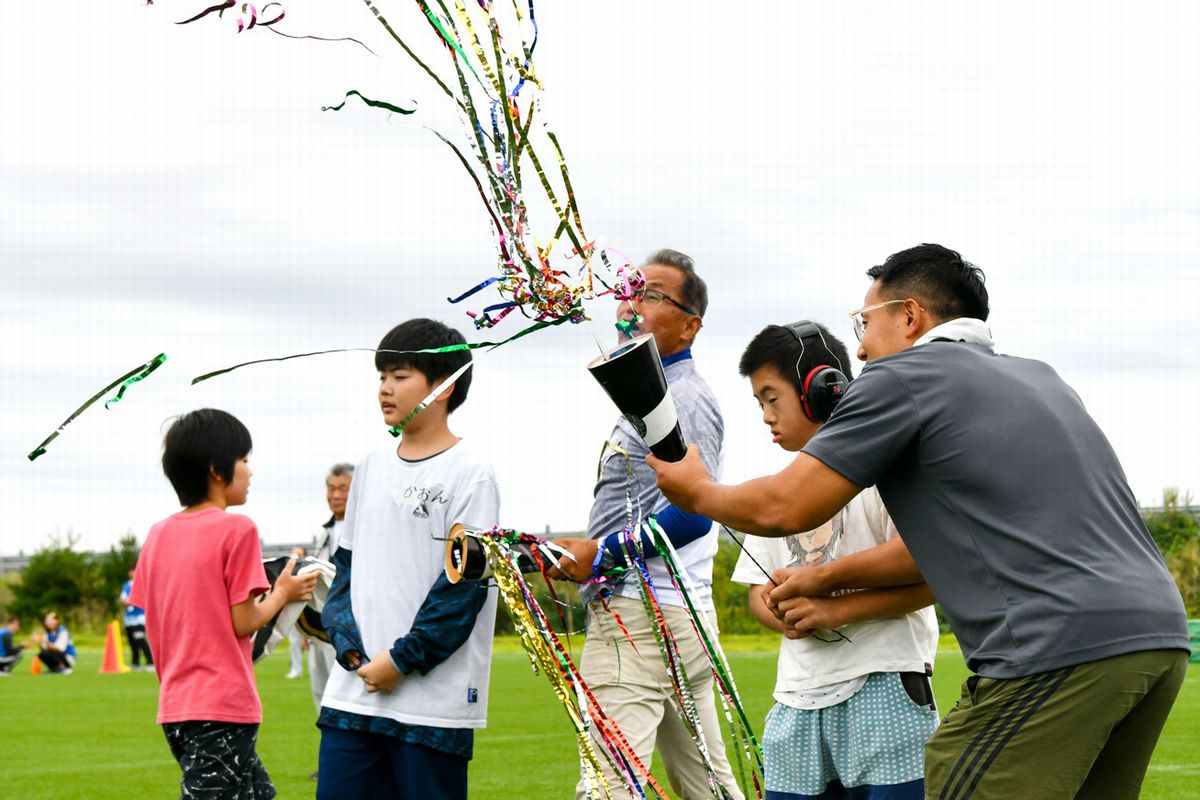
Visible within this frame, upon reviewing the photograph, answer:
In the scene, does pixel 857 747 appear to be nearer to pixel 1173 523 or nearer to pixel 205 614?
pixel 205 614

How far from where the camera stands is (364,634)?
508 cm

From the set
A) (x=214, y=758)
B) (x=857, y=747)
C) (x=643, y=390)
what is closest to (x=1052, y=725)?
(x=857, y=747)

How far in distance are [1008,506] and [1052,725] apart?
48 cm

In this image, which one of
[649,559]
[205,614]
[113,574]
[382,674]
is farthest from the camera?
[113,574]

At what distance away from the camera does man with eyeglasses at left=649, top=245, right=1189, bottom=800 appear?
3.10 m

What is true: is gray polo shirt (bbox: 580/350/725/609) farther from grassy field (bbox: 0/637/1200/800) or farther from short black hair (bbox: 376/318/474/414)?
grassy field (bbox: 0/637/1200/800)

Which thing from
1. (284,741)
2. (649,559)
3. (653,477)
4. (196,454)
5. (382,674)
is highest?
(196,454)

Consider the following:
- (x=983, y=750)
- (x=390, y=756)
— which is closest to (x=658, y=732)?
(x=390, y=756)

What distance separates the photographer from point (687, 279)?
5418 millimetres

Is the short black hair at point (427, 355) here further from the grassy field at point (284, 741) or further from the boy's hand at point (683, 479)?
the grassy field at point (284, 741)

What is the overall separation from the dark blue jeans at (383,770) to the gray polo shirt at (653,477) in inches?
32.0

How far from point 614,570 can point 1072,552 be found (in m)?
2.23

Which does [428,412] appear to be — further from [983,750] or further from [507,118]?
[983,750]

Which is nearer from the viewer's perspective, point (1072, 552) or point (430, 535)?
point (1072, 552)
